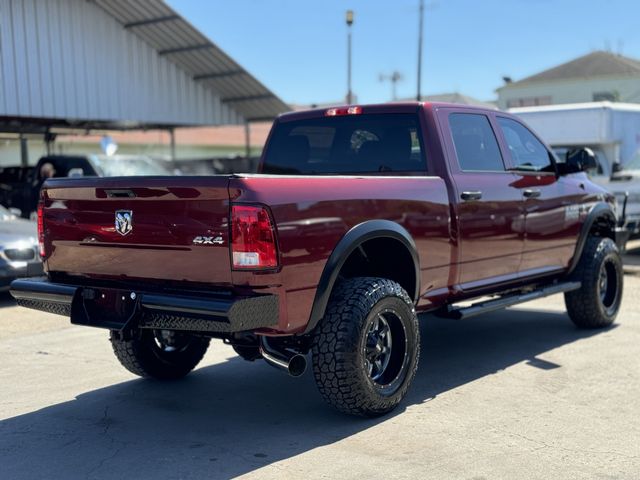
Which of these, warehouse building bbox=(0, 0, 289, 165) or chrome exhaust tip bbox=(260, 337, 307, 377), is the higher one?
warehouse building bbox=(0, 0, 289, 165)

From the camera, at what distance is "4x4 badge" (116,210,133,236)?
14.4 ft

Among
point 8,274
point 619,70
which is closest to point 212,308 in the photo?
point 8,274

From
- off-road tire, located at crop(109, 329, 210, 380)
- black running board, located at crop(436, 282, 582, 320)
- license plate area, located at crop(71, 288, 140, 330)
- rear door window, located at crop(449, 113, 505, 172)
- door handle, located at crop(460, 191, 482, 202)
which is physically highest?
rear door window, located at crop(449, 113, 505, 172)

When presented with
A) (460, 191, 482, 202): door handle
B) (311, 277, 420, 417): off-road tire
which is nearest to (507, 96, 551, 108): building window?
(460, 191, 482, 202): door handle

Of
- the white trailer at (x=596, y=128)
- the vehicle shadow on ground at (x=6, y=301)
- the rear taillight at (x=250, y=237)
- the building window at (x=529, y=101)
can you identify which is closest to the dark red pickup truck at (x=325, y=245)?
the rear taillight at (x=250, y=237)

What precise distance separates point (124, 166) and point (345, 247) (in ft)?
31.9

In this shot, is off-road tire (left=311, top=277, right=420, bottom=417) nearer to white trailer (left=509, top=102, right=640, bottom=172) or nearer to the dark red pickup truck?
the dark red pickup truck

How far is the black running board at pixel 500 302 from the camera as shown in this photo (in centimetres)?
548

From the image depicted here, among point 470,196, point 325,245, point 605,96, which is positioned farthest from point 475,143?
point 605,96

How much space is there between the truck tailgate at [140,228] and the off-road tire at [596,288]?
4040 millimetres

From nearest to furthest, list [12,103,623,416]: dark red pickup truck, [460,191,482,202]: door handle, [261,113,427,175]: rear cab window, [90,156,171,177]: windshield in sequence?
[12,103,623,416]: dark red pickup truck
[460,191,482,202]: door handle
[261,113,427,175]: rear cab window
[90,156,171,177]: windshield

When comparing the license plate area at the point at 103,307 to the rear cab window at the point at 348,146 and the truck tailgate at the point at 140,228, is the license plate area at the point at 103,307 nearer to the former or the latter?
the truck tailgate at the point at 140,228

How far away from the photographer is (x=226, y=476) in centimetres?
382

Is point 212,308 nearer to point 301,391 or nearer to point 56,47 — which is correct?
point 301,391
